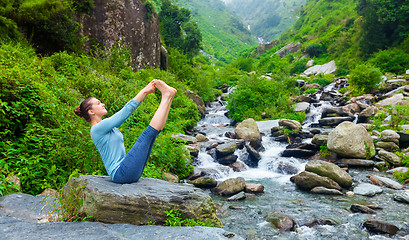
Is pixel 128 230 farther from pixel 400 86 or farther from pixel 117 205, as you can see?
pixel 400 86

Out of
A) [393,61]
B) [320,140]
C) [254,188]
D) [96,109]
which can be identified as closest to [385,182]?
[320,140]

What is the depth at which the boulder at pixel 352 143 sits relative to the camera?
10.6 m

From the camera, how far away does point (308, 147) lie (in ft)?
39.9

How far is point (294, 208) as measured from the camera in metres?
7.18

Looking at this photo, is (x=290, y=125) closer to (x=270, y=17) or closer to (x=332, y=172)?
(x=332, y=172)

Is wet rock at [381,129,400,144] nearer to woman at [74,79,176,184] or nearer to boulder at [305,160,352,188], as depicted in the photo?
boulder at [305,160,352,188]

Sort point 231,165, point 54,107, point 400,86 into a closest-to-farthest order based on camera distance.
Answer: point 54,107 → point 231,165 → point 400,86

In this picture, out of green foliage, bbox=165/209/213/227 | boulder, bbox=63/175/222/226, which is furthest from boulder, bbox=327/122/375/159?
green foliage, bbox=165/209/213/227

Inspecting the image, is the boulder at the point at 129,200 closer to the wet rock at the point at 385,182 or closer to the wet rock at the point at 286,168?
the wet rock at the point at 286,168

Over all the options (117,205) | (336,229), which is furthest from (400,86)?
(117,205)

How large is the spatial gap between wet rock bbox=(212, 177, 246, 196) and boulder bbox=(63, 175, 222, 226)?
164 inches

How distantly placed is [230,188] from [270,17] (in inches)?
6330

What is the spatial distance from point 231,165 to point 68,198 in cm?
815

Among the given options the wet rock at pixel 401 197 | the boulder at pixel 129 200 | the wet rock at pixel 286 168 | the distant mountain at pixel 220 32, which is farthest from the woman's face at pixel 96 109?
the distant mountain at pixel 220 32
